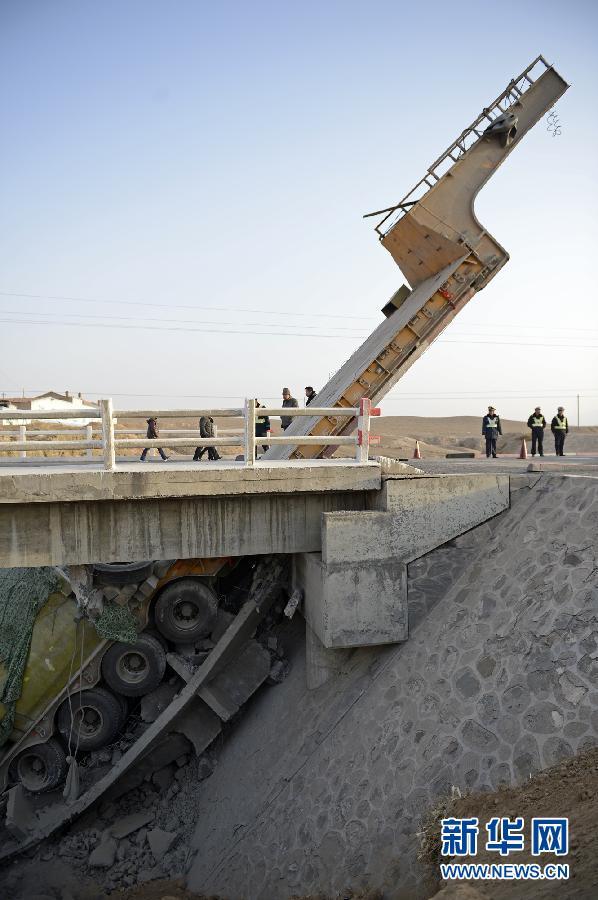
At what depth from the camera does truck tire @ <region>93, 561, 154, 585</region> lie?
28.9ft

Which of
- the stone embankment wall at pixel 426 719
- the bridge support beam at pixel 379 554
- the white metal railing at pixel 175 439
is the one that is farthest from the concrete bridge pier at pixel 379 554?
the white metal railing at pixel 175 439

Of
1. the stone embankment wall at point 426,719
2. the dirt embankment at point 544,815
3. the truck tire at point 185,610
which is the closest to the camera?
the dirt embankment at point 544,815

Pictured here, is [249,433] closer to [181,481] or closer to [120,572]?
[181,481]

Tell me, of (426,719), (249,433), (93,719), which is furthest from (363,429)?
(93,719)

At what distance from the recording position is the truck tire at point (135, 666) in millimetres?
9188

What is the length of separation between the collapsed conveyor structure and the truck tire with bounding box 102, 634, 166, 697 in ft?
12.3

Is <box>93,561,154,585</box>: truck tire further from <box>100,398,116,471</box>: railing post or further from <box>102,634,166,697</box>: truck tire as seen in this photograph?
<box>100,398,116,471</box>: railing post

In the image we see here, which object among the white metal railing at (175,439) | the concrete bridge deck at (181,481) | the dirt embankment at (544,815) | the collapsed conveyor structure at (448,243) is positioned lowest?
the dirt embankment at (544,815)

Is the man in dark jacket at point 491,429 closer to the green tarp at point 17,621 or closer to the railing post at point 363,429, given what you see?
the railing post at point 363,429

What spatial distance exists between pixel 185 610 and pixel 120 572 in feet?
3.92

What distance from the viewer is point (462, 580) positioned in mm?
7727

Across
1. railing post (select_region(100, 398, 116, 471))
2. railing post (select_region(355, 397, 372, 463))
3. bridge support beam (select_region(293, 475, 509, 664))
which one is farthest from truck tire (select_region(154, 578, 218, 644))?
railing post (select_region(355, 397, 372, 463))

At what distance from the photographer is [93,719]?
940 cm

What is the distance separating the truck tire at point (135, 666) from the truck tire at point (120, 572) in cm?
102
